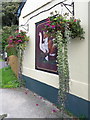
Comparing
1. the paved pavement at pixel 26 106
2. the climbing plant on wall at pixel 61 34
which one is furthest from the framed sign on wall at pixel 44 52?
the climbing plant on wall at pixel 61 34

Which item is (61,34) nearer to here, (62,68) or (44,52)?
(62,68)

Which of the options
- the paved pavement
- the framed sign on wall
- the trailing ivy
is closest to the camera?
the trailing ivy

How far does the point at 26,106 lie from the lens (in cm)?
488

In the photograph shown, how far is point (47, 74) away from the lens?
5.38 meters

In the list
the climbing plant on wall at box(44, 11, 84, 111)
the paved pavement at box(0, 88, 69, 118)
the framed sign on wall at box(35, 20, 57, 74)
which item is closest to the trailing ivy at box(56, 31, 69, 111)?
the climbing plant on wall at box(44, 11, 84, 111)

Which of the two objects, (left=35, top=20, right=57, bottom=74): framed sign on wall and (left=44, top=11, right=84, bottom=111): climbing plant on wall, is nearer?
(left=44, top=11, right=84, bottom=111): climbing plant on wall

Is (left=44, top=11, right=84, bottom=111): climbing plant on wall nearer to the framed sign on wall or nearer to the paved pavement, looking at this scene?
the paved pavement

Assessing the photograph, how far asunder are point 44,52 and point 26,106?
202 cm

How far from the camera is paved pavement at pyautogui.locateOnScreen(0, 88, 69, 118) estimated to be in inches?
165

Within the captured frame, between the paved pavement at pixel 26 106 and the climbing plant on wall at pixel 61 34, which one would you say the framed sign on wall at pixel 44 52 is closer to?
the paved pavement at pixel 26 106

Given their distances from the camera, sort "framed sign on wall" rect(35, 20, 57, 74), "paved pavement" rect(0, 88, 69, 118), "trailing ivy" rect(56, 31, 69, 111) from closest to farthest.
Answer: "trailing ivy" rect(56, 31, 69, 111) → "paved pavement" rect(0, 88, 69, 118) → "framed sign on wall" rect(35, 20, 57, 74)

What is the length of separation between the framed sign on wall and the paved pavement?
113 centimetres

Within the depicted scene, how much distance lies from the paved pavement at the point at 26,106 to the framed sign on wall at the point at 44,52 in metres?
1.13

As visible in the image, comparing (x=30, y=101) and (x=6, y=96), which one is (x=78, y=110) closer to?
(x=30, y=101)
